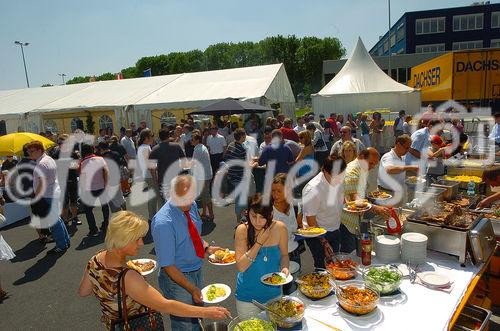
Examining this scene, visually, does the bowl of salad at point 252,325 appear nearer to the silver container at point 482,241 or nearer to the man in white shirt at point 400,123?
the silver container at point 482,241

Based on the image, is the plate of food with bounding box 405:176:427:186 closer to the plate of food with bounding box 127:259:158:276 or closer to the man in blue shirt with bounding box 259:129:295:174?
the man in blue shirt with bounding box 259:129:295:174

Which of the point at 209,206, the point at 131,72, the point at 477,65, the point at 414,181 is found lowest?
the point at 209,206

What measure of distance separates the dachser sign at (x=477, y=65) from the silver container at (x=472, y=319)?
11551mm

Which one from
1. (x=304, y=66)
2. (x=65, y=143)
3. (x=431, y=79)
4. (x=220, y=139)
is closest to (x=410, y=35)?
(x=304, y=66)

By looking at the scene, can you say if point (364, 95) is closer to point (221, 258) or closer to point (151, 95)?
point (151, 95)

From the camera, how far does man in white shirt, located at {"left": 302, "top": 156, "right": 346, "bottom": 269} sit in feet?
11.7

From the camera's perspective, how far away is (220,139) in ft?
30.3

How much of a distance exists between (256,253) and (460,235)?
1.89 metres

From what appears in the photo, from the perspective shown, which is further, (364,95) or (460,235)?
(364,95)

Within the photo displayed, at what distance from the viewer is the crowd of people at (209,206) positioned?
7.25 ft

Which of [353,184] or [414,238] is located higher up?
[353,184]

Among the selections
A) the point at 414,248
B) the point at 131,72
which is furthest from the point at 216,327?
the point at 131,72

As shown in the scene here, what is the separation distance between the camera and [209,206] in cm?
727

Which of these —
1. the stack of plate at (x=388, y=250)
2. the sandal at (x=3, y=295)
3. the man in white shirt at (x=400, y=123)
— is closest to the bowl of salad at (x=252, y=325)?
the stack of plate at (x=388, y=250)
